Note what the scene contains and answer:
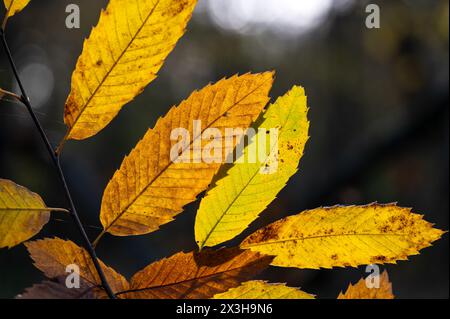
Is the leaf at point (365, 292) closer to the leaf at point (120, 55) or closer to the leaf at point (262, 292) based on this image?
the leaf at point (262, 292)

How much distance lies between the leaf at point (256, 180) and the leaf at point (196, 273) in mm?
11

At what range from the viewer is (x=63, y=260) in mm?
330

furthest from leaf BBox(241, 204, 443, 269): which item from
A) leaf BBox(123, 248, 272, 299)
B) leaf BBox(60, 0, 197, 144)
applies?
leaf BBox(60, 0, 197, 144)

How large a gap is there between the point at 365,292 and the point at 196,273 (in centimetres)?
12

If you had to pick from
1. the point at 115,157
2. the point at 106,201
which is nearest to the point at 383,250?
the point at 106,201

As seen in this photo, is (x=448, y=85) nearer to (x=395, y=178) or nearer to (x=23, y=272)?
(x=395, y=178)

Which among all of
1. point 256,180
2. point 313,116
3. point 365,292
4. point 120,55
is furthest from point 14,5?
point 313,116

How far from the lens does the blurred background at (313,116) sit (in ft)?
9.62

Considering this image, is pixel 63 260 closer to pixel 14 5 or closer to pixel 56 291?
pixel 56 291

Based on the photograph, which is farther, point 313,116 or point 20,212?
point 313,116

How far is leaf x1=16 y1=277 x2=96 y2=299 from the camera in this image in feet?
0.97

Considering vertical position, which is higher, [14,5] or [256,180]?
[14,5]

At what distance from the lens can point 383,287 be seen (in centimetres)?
36

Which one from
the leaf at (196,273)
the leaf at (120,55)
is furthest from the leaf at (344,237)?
the leaf at (120,55)
